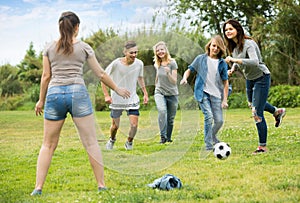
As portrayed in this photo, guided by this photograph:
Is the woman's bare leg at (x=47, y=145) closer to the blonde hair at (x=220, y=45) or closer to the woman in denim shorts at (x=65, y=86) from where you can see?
the woman in denim shorts at (x=65, y=86)

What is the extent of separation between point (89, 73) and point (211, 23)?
1890cm

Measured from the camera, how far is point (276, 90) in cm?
1728

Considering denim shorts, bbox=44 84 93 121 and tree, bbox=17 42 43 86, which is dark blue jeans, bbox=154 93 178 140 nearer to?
denim shorts, bbox=44 84 93 121

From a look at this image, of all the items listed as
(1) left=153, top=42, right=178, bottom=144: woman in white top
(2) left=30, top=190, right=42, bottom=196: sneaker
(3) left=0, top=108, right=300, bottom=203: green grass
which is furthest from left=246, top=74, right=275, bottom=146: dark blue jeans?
(2) left=30, top=190, right=42, bottom=196: sneaker

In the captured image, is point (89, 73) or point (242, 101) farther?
point (242, 101)

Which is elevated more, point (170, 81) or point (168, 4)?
point (168, 4)

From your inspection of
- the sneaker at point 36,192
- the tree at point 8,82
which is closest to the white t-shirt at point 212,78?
the sneaker at point 36,192

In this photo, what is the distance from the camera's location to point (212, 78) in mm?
7230

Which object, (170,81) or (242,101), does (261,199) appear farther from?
(242,101)

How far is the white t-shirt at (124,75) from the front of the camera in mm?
6816

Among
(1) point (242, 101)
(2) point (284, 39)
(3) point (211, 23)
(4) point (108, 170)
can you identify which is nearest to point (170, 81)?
(4) point (108, 170)

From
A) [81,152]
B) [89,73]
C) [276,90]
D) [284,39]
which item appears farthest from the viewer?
[284,39]

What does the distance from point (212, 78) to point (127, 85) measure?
1.14m

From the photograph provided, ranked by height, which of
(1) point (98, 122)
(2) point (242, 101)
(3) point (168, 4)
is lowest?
(2) point (242, 101)
